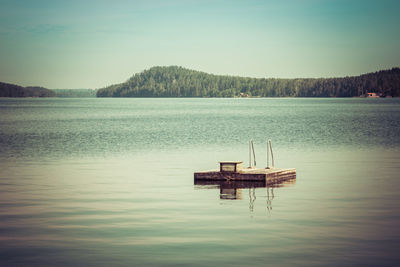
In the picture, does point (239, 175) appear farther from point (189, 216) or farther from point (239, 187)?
point (189, 216)

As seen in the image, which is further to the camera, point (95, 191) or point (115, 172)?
point (115, 172)

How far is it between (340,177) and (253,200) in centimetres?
894

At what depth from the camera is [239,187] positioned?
25578 mm

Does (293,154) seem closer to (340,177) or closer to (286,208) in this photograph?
(340,177)

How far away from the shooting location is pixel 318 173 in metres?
31.3

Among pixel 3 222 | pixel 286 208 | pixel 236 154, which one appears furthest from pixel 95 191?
pixel 236 154

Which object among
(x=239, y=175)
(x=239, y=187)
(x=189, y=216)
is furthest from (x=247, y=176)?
(x=189, y=216)

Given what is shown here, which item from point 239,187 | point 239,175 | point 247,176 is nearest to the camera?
point 239,187

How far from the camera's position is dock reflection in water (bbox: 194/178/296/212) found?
2311 centimetres

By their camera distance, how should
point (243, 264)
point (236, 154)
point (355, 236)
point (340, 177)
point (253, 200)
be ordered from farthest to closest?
point (236, 154), point (340, 177), point (253, 200), point (355, 236), point (243, 264)

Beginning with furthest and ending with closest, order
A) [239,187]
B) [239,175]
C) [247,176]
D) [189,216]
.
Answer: [239,175], [247,176], [239,187], [189,216]

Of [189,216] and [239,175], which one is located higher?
[239,175]

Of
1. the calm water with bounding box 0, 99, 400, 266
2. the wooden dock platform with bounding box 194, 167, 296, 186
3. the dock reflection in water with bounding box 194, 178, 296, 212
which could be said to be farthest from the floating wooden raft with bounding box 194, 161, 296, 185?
the calm water with bounding box 0, 99, 400, 266

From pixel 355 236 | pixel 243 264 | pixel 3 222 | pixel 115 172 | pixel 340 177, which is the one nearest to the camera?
pixel 243 264
